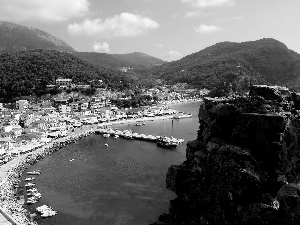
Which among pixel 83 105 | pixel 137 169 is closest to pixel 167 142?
pixel 137 169

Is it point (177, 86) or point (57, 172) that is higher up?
point (177, 86)

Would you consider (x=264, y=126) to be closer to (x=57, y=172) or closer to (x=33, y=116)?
(x=57, y=172)

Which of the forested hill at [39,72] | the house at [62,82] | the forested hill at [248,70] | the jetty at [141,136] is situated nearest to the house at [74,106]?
the forested hill at [39,72]

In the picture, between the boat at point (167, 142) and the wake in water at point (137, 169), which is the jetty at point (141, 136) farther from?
the wake in water at point (137, 169)

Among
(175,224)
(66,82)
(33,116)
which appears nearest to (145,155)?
(175,224)

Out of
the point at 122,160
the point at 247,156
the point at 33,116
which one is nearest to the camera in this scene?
the point at 247,156

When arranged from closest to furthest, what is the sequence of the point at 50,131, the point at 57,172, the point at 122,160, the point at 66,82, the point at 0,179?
the point at 0,179 → the point at 57,172 → the point at 122,160 → the point at 50,131 → the point at 66,82

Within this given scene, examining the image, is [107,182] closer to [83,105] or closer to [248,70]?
[83,105]
